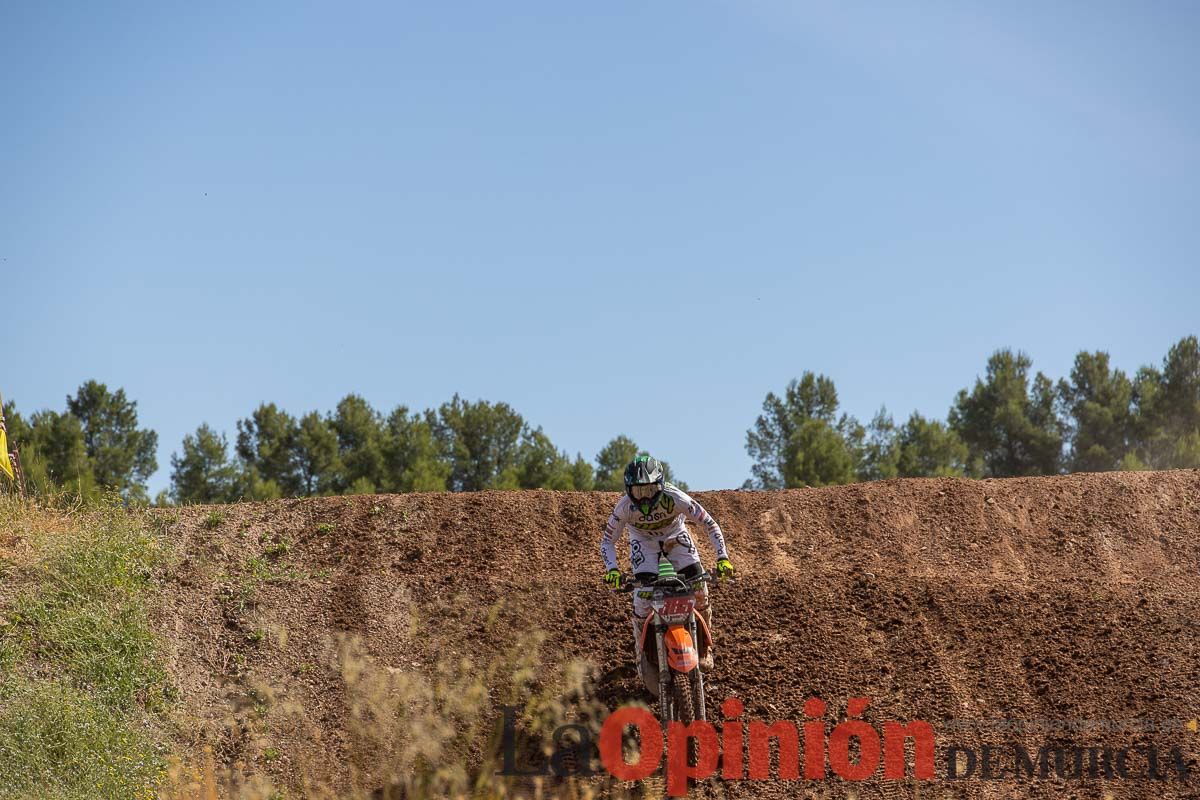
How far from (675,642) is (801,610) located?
12.8ft

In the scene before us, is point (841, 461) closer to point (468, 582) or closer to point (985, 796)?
point (468, 582)

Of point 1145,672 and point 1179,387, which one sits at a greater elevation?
point 1179,387

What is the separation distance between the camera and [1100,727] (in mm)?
11875

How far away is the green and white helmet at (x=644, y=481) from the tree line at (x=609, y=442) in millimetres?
24397

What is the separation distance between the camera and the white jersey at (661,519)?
488 inches

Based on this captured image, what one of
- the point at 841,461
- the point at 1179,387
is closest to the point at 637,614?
the point at 841,461

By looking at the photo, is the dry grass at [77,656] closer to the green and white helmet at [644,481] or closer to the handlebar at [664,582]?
the handlebar at [664,582]

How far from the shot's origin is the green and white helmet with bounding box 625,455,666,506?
12211 millimetres

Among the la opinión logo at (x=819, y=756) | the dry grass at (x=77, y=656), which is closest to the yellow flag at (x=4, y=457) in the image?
the dry grass at (x=77, y=656)

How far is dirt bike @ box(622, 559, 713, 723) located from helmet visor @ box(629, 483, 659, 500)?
77 centimetres

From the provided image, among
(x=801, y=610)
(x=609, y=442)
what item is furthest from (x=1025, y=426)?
(x=801, y=610)

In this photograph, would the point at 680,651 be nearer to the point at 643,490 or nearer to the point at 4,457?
the point at 643,490

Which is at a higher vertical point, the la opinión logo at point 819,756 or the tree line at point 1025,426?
the tree line at point 1025,426

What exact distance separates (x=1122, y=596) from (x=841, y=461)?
2221 centimetres
